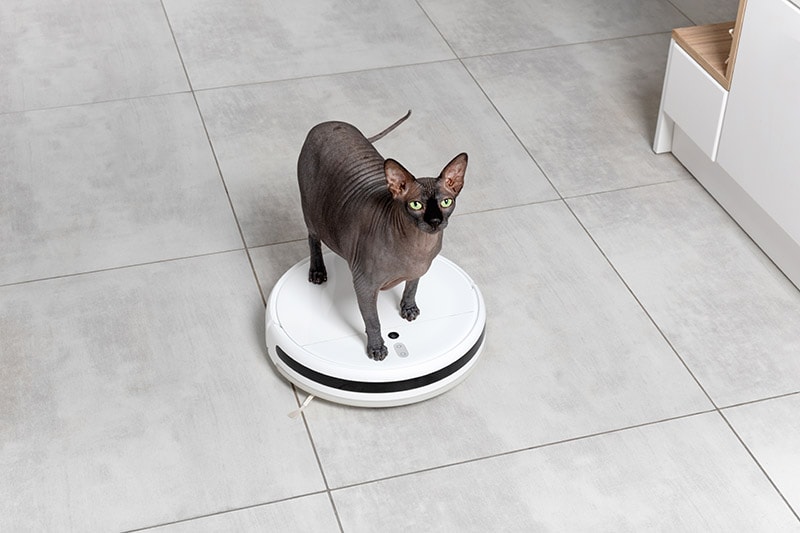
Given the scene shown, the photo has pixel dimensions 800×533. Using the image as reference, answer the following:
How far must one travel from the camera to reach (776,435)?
6.62 ft

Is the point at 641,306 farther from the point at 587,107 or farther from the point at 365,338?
the point at 587,107

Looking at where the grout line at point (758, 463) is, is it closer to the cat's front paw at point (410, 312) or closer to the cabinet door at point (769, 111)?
the cabinet door at point (769, 111)

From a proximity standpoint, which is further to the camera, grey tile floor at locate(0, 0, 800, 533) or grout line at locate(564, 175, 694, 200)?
grout line at locate(564, 175, 694, 200)

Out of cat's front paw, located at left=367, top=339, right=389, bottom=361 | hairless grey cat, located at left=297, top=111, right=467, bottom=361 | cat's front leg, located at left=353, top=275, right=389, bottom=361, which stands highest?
hairless grey cat, located at left=297, top=111, right=467, bottom=361

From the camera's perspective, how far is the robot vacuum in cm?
199

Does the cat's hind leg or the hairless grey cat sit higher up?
the hairless grey cat

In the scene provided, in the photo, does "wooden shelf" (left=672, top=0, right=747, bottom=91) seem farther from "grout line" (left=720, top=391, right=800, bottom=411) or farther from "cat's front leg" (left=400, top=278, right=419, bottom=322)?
"cat's front leg" (left=400, top=278, right=419, bottom=322)

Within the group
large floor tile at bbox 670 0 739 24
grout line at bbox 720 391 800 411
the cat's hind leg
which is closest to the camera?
grout line at bbox 720 391 800 411

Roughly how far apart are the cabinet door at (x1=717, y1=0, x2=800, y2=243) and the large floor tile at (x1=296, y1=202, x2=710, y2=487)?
0.41 m

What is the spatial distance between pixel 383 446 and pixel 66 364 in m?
0.69

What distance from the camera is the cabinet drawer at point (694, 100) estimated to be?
2.57 m

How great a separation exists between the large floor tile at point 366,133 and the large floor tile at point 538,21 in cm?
23

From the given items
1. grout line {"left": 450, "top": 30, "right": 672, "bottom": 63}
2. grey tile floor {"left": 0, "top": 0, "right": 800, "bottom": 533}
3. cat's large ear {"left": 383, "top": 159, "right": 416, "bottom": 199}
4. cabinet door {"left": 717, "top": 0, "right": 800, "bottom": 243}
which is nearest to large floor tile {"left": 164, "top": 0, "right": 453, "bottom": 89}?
grey tile floor {"left": 0, "top": 0, "right": 800, "bottom": 533}

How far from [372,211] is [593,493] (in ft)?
2.13
